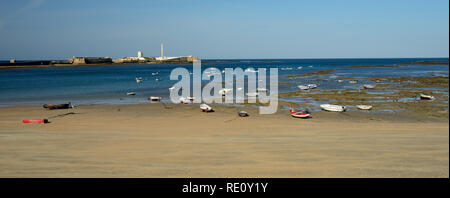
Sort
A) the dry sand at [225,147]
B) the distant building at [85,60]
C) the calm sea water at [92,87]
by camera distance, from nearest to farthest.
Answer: the dry sand at [225,147], the calm sea water at [92,87], the distant building at [85,60]

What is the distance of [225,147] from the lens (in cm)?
1298

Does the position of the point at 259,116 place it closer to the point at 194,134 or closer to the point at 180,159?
the point at 194,134

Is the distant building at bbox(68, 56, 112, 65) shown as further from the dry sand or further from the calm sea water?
the dry sand

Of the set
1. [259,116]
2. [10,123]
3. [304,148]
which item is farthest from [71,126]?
[304,148]

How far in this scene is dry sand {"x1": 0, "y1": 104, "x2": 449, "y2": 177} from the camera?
382 inches

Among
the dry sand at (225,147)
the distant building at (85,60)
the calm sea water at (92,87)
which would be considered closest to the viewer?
the dry sand at (225,147)

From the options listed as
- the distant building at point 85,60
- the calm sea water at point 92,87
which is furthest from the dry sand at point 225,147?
the distant building at point 85,60

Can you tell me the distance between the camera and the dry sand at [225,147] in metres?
9.70

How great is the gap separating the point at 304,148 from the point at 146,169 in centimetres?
578

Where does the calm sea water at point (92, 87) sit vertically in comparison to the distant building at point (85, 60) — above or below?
below

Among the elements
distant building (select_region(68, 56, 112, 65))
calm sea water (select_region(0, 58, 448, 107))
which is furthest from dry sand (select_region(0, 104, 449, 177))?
distant building (select_region(68, 56, 112, 65))

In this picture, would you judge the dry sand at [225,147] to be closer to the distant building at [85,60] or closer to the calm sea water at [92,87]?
the calm sea water at [92,87]

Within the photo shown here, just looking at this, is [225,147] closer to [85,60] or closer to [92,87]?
[92,87]

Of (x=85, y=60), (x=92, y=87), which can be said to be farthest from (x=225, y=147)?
(x=85, y=60)
